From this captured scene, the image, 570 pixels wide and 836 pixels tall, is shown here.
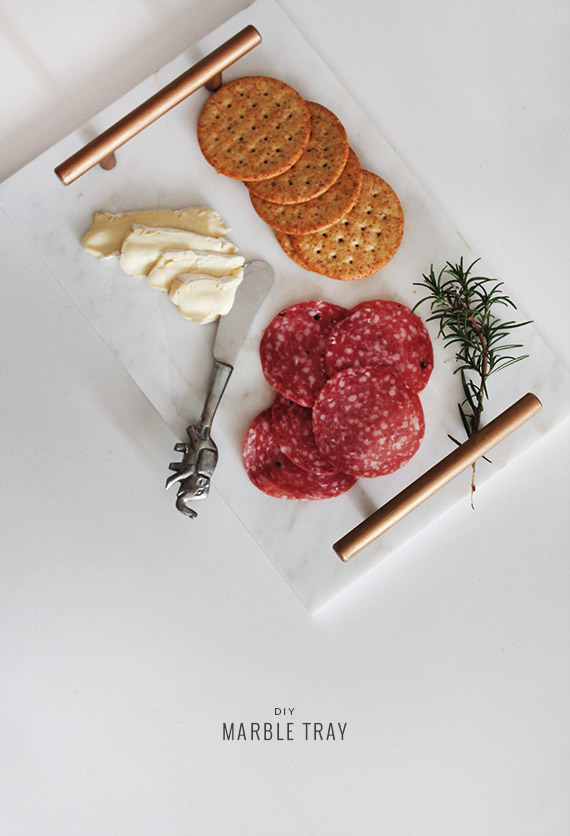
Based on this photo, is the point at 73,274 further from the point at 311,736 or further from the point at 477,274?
the point at 311,736

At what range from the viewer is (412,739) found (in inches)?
34.4

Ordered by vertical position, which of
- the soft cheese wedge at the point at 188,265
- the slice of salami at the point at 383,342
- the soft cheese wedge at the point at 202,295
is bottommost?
the slice of salami at the point at 383,342

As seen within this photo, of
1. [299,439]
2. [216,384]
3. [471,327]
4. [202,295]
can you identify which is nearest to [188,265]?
[202,295]

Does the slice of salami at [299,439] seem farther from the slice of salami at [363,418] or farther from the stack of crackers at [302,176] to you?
the stack of crackers at [302,176]

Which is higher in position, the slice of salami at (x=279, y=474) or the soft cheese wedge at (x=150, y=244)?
the soft cheese wedge at (x=150, y=244)

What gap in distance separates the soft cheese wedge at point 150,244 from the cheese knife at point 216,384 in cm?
7

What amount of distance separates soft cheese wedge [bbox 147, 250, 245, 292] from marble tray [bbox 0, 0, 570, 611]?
0.02 m

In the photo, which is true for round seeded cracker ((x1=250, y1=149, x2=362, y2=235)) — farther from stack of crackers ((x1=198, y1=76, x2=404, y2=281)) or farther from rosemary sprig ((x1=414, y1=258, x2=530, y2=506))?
rosemary sprig ((x1=414, y1=258, x2=530, y2=506))

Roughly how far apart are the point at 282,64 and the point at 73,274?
1.29 ft

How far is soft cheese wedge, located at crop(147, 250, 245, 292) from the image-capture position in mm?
779

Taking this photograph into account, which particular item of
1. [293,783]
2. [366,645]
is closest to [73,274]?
[366,645]

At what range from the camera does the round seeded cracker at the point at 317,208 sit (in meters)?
0.77

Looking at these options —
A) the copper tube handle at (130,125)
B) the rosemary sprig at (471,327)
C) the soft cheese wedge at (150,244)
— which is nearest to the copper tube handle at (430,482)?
the rosemary sprig at (471,327)

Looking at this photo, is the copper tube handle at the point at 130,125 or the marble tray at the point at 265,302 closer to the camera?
the copper tube handle at the point at 130,125
